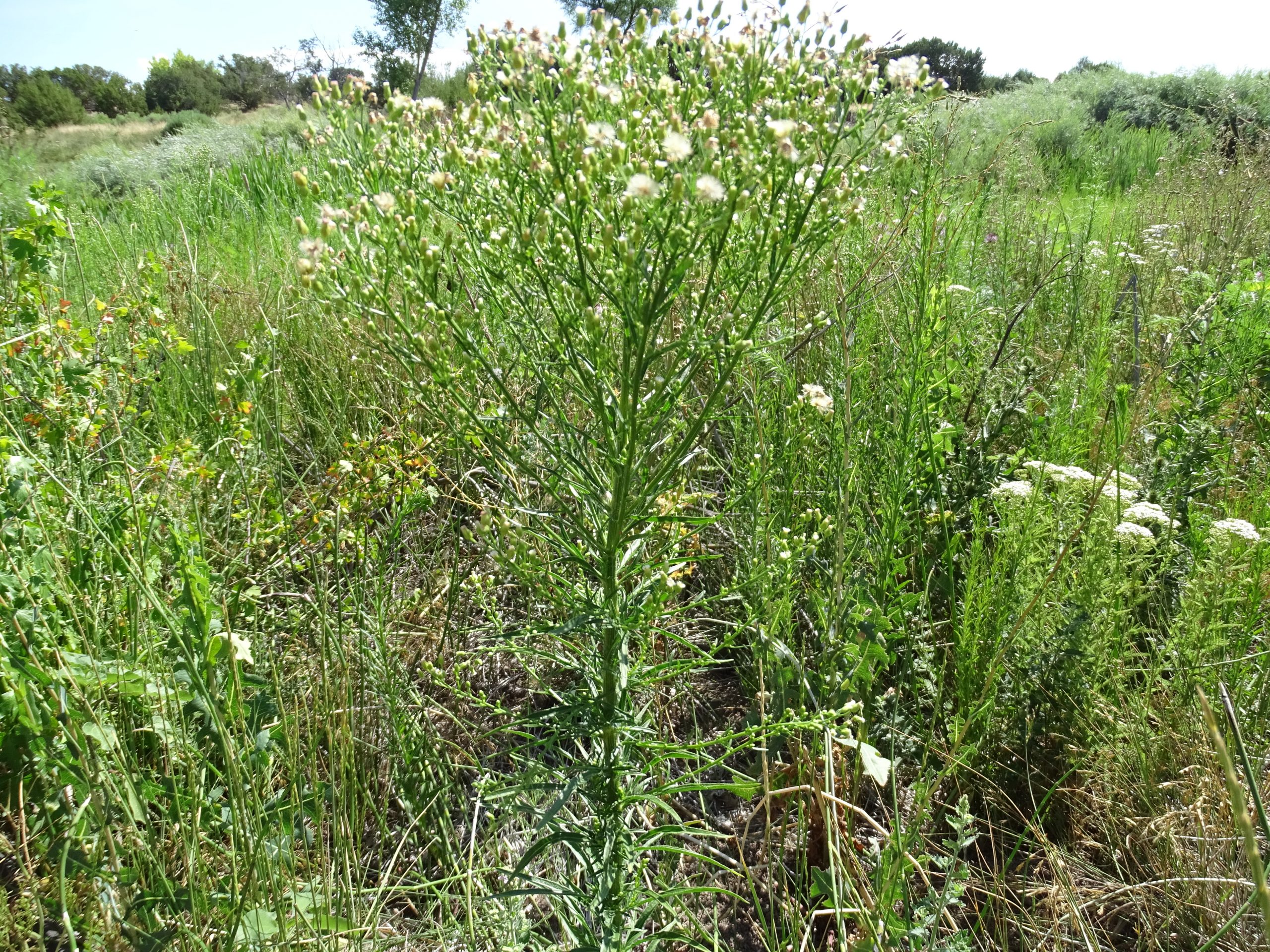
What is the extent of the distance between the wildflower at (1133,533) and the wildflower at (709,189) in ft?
5.24

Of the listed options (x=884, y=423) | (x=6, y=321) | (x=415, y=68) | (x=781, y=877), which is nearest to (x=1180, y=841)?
(x=781, y=877)

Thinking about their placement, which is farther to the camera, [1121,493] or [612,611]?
[1121,493]

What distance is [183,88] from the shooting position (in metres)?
37.1

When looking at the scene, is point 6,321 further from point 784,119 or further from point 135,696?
point 784,119

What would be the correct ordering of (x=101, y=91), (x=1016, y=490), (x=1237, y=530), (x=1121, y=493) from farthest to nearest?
1. (x=101, y=91)
2. (x=1121, y=493)
3. (x=1016, y=490)
4. (x=1237, y=530)

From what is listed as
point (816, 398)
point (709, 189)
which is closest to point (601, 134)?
point (709, 189)

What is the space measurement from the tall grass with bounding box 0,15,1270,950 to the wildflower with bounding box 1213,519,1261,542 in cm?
2

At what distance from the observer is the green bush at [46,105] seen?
2814 centimetres

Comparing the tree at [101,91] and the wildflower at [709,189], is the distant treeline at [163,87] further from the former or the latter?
the wildflower at [709,189]

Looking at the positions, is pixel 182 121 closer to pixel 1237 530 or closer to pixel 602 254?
pixel 602 254

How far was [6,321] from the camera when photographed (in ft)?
8.22

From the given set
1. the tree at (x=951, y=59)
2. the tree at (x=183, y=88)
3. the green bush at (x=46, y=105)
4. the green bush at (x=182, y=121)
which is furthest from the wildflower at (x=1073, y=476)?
the tree at (x=183, y=88)

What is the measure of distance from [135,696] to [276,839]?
1.66 ft

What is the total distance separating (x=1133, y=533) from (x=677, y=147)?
67.4 inches
